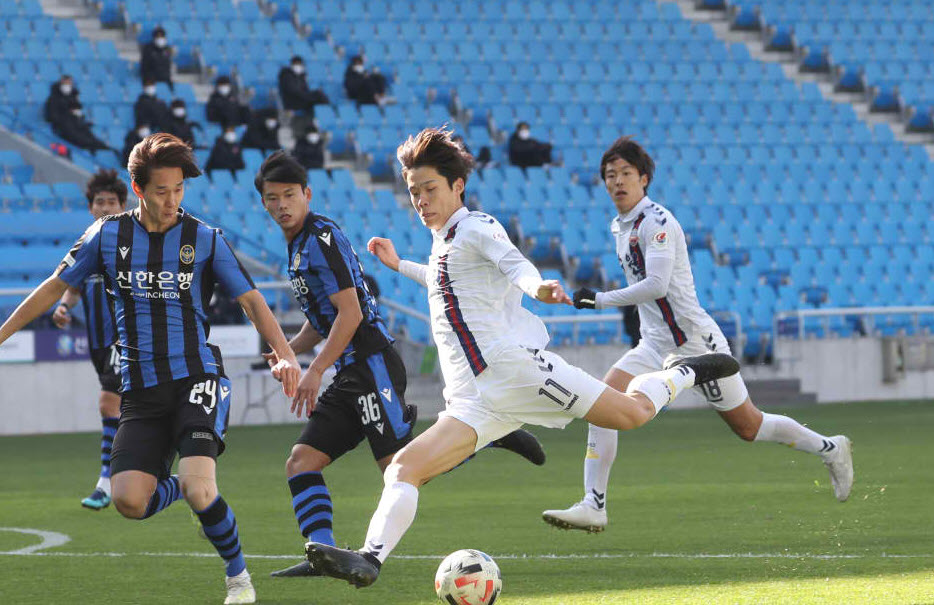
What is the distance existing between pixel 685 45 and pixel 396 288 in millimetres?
10174

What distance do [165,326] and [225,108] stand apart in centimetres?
1656

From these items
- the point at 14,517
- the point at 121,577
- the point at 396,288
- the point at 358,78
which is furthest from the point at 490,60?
the point at 121,577

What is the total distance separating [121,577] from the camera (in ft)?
22.9

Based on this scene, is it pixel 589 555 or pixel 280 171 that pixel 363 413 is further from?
pixel 589 555

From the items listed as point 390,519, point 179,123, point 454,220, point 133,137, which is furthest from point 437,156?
point 179,123

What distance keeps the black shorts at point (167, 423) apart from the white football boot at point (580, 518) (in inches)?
83.8

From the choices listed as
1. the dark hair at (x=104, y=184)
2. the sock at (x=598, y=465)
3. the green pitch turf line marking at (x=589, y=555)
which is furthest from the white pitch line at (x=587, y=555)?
the dark hair at (x=104, y=184)

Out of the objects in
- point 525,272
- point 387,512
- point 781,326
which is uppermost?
point 525,272

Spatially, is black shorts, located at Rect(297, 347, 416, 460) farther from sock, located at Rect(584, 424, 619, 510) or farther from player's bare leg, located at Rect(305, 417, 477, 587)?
sock, located at Rect(584, 424, 619, 510)

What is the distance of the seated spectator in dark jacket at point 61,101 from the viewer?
21297 mm

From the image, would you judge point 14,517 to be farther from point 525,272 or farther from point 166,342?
point 525,272

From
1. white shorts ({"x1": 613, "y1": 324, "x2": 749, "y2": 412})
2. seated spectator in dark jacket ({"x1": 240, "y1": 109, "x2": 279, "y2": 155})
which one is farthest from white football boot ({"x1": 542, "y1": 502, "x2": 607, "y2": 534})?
seated spectator in dark jacket ({"x1": 240, "y1": 109, "x2": 279, "y2": 155})

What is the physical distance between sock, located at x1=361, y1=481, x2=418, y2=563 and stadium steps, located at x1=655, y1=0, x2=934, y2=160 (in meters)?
24.2

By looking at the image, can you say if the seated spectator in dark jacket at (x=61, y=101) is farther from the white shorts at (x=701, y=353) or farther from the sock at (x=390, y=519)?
the sock at (x=390, y=519)
